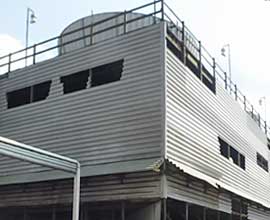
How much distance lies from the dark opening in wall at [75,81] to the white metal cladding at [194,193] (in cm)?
442

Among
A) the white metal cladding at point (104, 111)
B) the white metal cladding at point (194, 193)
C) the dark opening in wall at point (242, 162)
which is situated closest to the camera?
the white metal cladding at point (194, 193)

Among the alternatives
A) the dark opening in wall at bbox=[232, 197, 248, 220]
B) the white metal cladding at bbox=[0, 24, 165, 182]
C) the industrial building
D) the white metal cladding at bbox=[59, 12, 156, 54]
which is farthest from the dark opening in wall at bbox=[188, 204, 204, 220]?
the white metal cladding at bbox=[59, 12, 156, 54]

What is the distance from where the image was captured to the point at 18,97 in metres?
17.0

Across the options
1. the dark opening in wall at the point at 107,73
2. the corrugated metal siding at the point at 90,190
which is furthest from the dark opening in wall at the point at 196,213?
the dark opening in wall at the point at 107,73

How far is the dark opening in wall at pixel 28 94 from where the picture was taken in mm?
16163

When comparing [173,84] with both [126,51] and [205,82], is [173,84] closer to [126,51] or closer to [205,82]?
[126,51]

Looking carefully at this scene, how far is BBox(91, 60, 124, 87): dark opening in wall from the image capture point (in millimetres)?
14367

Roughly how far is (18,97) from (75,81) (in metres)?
2.84

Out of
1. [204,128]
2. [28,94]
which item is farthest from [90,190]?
[28,94]

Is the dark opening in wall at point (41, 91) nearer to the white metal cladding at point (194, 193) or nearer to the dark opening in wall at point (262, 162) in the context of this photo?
the white metal cladding at point (194, 193)

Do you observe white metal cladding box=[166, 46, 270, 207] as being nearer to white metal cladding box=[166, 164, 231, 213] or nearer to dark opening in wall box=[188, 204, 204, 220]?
white metal cladding box=[166, 164, 231, 213]

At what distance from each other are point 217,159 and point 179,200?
160 inches

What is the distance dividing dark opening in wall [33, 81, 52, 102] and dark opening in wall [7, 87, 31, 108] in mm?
369

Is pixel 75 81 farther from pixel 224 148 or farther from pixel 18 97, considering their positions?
pixel 224 148
